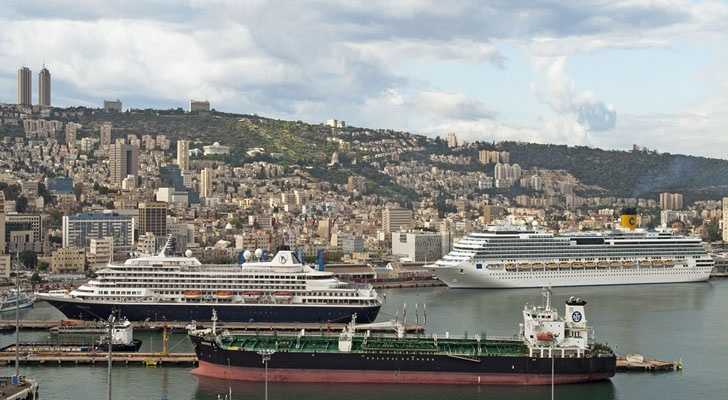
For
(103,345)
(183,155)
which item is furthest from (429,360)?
(183,155)

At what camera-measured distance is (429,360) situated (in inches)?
1008

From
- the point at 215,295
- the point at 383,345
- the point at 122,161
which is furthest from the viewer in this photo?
the point at 122,161

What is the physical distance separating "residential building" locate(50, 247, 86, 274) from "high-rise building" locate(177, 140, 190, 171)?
161ft

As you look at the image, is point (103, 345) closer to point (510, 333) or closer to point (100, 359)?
point (100, 359)

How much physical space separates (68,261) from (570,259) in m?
24.6

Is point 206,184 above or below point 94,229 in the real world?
above

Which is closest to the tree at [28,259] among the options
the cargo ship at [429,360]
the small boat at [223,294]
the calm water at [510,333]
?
the calm water at [510,333]

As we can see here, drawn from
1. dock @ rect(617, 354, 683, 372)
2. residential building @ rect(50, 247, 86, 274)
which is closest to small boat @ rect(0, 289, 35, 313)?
residential building @ rect(50, 247, 86, 274)

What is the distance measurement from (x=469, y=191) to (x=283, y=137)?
21.7m

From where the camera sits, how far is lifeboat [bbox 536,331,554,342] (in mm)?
25719

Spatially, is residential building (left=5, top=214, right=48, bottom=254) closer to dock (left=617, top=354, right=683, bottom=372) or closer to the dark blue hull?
the dark blue hull

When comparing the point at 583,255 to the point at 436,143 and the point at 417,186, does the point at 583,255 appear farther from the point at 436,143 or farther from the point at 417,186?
the point at 436,143

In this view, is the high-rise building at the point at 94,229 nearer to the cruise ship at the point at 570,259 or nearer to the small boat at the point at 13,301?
the small boat at the point at 13,301

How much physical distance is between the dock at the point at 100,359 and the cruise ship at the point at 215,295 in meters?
6.90
